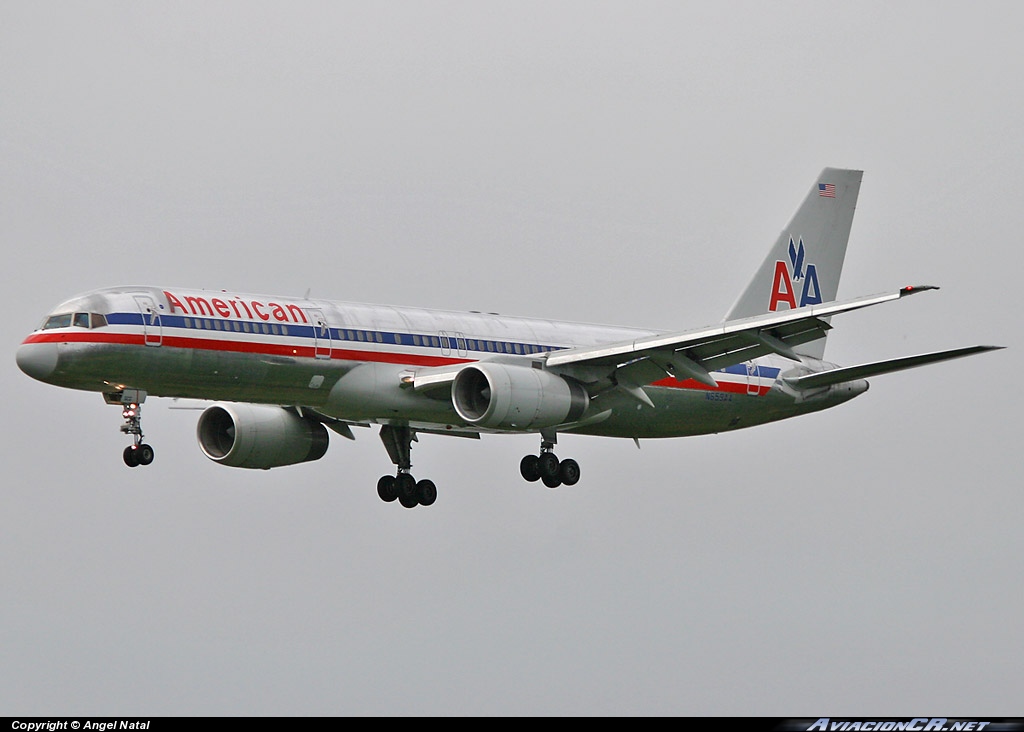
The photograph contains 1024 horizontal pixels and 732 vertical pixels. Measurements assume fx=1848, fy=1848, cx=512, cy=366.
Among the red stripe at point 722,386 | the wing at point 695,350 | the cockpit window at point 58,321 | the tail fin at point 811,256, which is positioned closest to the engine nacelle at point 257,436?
the wing at point 695,350

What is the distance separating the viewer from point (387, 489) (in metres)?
50.9

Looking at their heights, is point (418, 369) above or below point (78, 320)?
below

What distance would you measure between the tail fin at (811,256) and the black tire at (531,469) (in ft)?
26.6

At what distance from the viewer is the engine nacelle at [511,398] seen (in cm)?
4366

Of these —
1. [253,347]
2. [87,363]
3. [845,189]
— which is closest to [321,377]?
[253,347]

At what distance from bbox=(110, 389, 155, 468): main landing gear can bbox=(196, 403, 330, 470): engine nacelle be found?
588 centimetres

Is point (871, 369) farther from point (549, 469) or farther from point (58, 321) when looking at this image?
point (58, 321)

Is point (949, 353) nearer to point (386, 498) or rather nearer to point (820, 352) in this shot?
point (820, 352)

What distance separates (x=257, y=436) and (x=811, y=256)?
1706 cm

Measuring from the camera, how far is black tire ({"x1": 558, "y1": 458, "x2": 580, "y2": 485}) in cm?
4797

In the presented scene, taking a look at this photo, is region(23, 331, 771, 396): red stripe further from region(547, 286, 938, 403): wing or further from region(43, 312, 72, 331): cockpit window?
region(547, 286, 938, 403): wing

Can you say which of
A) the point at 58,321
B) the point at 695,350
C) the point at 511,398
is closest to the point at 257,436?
the point at 58,321

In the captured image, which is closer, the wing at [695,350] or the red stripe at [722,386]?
the wing at [695,350]

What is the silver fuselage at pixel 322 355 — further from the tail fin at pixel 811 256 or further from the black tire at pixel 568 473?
the tail fin at pixel 811 256
